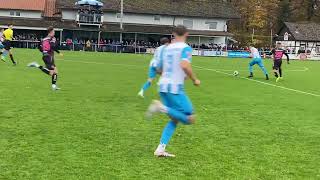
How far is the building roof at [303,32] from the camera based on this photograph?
280 feet

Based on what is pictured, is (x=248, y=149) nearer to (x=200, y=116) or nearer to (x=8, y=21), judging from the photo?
(x=200, y=116)

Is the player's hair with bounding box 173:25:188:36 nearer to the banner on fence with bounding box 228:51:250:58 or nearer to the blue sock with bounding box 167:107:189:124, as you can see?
the blue sock with bounding box 167:107:189:124

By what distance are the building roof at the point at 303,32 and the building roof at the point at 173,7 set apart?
11682mm

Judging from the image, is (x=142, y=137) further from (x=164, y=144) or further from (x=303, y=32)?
(x=303, y=32)

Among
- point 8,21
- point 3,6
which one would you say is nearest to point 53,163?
point 8,21

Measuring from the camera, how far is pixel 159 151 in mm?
8219

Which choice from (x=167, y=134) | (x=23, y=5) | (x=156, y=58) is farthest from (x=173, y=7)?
(x=167, y=134)

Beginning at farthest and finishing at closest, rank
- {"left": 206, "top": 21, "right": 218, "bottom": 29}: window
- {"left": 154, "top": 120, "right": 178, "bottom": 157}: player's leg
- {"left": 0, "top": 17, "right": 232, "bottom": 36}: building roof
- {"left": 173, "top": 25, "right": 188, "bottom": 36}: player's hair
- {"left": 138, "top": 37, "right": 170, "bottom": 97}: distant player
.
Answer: {"left": 206, "top": 21, "right": 218, "bottom": 29}: window, {"left": 0, "top": 17, "right": 232, "bottom": 36}: building roof, {"left": 138, "top": 37, "right": 170, "bottom": 97}: distant player, {"left": 154, "top": 120, "right": 178, "bottom": 157}: player's leg, {"left": 173, "top": 25, "right": 188, "bottom": 36}: player's hair

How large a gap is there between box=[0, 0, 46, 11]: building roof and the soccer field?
2386 inches

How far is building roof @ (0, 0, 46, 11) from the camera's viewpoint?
75.3 meters

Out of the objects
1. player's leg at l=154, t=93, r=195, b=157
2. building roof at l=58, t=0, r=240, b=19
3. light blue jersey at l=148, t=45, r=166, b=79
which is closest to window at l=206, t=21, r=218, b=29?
building roof at l=58, t=0, r=240, b=19

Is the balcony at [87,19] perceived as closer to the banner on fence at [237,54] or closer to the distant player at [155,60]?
the banner on fence at [237,54]

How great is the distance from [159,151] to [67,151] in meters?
1.48

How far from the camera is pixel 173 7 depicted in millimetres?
79625
